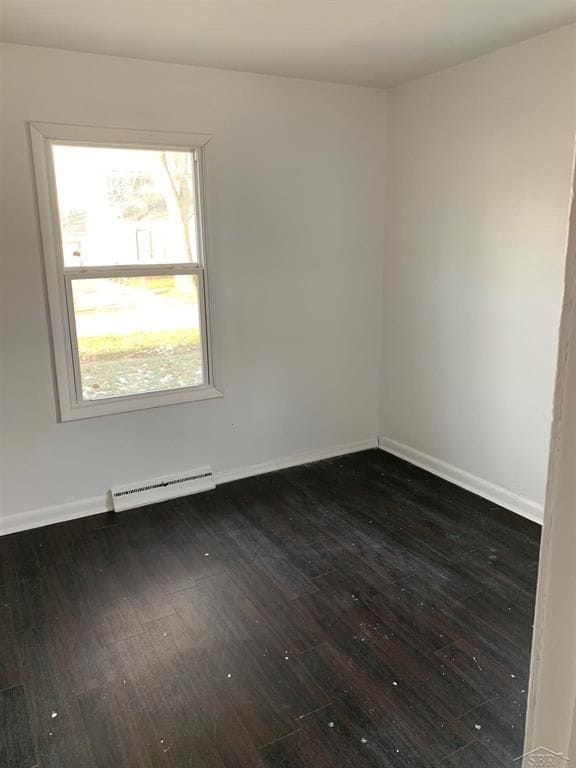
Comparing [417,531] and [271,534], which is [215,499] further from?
[417,531]

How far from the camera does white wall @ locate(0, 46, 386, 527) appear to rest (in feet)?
9.44

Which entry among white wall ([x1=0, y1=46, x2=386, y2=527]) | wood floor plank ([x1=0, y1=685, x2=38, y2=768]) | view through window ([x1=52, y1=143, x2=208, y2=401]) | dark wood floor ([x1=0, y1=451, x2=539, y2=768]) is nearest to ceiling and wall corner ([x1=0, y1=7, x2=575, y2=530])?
white wall ([x1=0, y1=46, x2=386, y2=527])

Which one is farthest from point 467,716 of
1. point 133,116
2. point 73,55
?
point 73,55

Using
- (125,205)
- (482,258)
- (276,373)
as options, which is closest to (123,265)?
(125,205)

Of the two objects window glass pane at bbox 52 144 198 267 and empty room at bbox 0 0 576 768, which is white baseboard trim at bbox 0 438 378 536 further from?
window glass pane at bbox 52 144 198 267

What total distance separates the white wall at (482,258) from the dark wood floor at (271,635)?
20.3 inches

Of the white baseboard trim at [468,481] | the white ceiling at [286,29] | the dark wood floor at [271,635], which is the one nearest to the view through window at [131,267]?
the white ceiling at [286,29]

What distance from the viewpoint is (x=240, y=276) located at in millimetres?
3469

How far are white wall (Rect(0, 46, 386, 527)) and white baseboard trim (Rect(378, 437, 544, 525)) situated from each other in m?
0.26

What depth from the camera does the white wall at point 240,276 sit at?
2.88m

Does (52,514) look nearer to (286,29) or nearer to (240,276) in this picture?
(240,276)

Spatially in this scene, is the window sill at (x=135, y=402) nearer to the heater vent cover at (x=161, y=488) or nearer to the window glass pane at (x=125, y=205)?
the heater vent cover at (x=161, y=488)

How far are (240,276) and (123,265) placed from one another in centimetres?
70

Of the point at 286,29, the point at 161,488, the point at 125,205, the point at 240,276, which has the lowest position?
the point at 161,488
